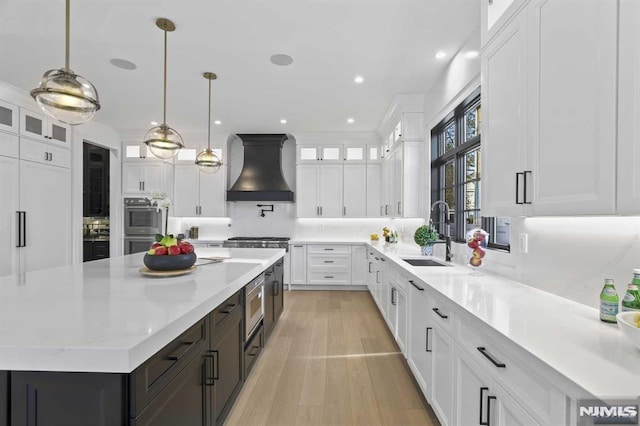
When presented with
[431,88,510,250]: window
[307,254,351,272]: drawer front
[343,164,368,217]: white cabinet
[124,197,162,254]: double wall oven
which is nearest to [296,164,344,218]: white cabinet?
[343,164,368,217]: white cabinet

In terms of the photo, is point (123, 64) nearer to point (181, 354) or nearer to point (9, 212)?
point (9, 212)

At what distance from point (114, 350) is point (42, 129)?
195 inches

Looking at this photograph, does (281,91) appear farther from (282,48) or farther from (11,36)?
(11,36)

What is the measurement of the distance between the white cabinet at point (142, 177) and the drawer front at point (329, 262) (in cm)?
320

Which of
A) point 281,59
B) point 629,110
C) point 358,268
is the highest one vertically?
point 281,59

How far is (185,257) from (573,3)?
7.74 ft

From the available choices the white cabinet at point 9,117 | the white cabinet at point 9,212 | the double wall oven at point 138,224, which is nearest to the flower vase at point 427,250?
the double wall oven at point 138,224

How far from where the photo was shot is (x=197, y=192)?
19.6 ft

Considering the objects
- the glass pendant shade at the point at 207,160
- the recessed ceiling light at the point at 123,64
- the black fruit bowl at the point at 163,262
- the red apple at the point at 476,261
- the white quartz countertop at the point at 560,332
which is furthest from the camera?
the glass pendant shade at the point at 207,160

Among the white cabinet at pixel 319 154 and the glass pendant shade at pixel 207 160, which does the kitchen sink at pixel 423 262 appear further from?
the white cabinet at pixel 319 154

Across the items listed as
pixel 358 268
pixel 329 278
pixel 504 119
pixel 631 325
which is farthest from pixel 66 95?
pixel 358 268

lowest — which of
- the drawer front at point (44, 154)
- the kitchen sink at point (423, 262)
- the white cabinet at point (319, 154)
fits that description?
the kitchen sink at point (423, 262)

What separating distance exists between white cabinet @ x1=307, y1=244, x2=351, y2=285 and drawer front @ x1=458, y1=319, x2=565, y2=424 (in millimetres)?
4206

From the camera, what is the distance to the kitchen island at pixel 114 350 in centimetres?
94
